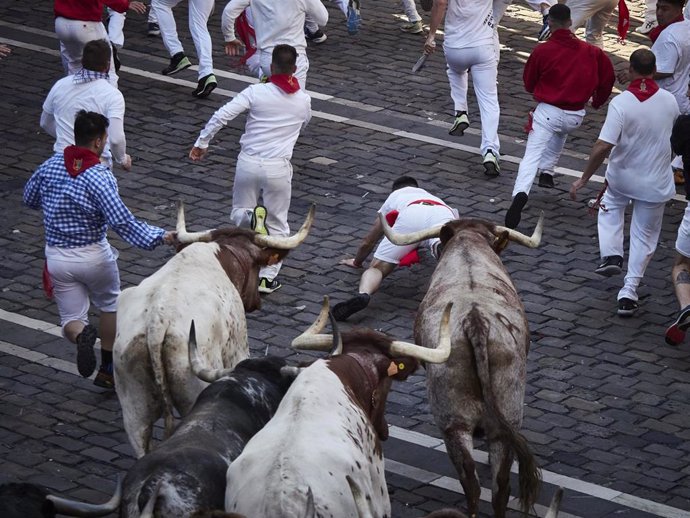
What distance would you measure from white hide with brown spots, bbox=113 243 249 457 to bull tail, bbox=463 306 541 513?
62.6 inches

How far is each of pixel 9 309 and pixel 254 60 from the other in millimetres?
4965

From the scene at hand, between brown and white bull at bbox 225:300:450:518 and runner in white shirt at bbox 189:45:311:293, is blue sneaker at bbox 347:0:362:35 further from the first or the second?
brown and white bull at bbox 225:300:450:518

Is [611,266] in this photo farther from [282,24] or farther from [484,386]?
[282,24]

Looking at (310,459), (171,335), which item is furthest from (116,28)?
(310,459)

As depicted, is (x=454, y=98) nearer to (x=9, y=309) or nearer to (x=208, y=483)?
(x=9, y=309)

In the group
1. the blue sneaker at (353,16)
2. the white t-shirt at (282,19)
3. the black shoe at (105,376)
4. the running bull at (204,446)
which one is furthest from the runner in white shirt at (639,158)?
the blue sneaker at (353,16)

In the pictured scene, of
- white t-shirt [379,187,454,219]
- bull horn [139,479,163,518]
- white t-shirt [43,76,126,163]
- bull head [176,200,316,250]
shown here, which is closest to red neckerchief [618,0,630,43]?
white t-shirt [379,187,454,219]

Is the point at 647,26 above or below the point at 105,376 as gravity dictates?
above

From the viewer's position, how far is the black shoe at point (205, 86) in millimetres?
16234

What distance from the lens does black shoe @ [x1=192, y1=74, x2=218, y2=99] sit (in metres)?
16.2

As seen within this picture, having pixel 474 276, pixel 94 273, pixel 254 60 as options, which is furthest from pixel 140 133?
pixel 474 276

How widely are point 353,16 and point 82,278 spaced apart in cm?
907

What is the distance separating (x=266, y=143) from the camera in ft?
39.4

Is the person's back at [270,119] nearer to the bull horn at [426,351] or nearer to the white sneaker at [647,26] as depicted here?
the bull horn at [426,351]
